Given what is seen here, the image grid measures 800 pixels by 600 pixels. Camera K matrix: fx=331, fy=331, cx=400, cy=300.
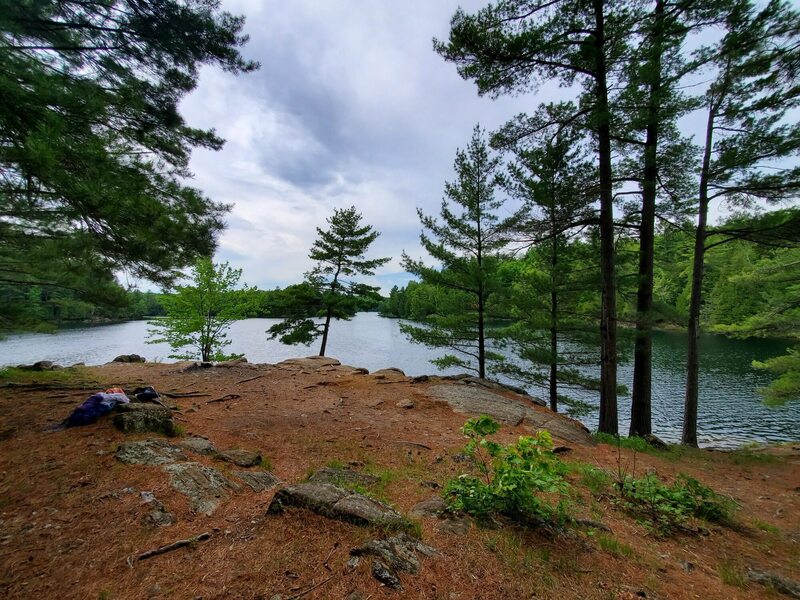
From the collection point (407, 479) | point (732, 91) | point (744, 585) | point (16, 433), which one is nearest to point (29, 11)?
point (16, 433)

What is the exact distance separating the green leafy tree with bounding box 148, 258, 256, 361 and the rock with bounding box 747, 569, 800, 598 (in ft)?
52.6

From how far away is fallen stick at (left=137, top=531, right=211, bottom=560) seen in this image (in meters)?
2.23

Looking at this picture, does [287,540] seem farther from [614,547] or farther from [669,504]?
[669,504]

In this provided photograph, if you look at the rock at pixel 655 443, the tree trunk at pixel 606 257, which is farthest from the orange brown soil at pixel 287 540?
the tree trunk at pixel 606 257

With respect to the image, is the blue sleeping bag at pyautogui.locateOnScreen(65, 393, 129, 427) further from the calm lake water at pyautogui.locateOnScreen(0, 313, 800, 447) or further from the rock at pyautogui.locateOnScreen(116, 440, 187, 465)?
the calm lake water at pyautogui.locateOnScreen(0, 313, 800, 447)

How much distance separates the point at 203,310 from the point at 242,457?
12.5m

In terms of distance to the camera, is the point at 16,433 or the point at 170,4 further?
the point at 170,4

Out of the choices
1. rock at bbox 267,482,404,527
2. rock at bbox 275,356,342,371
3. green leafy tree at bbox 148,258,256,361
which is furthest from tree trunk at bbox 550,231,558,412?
green leafy tree at bbox 148,258,256,361

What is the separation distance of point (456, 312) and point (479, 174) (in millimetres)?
A: 4804

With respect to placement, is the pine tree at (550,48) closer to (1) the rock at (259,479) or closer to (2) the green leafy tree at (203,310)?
(1) the rock at (259,479)

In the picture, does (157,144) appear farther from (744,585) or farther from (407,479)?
(744,585)

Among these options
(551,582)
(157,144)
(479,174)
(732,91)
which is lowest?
(551,582)

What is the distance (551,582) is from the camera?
7.27 feet

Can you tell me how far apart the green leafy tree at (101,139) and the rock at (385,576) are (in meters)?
4.47
